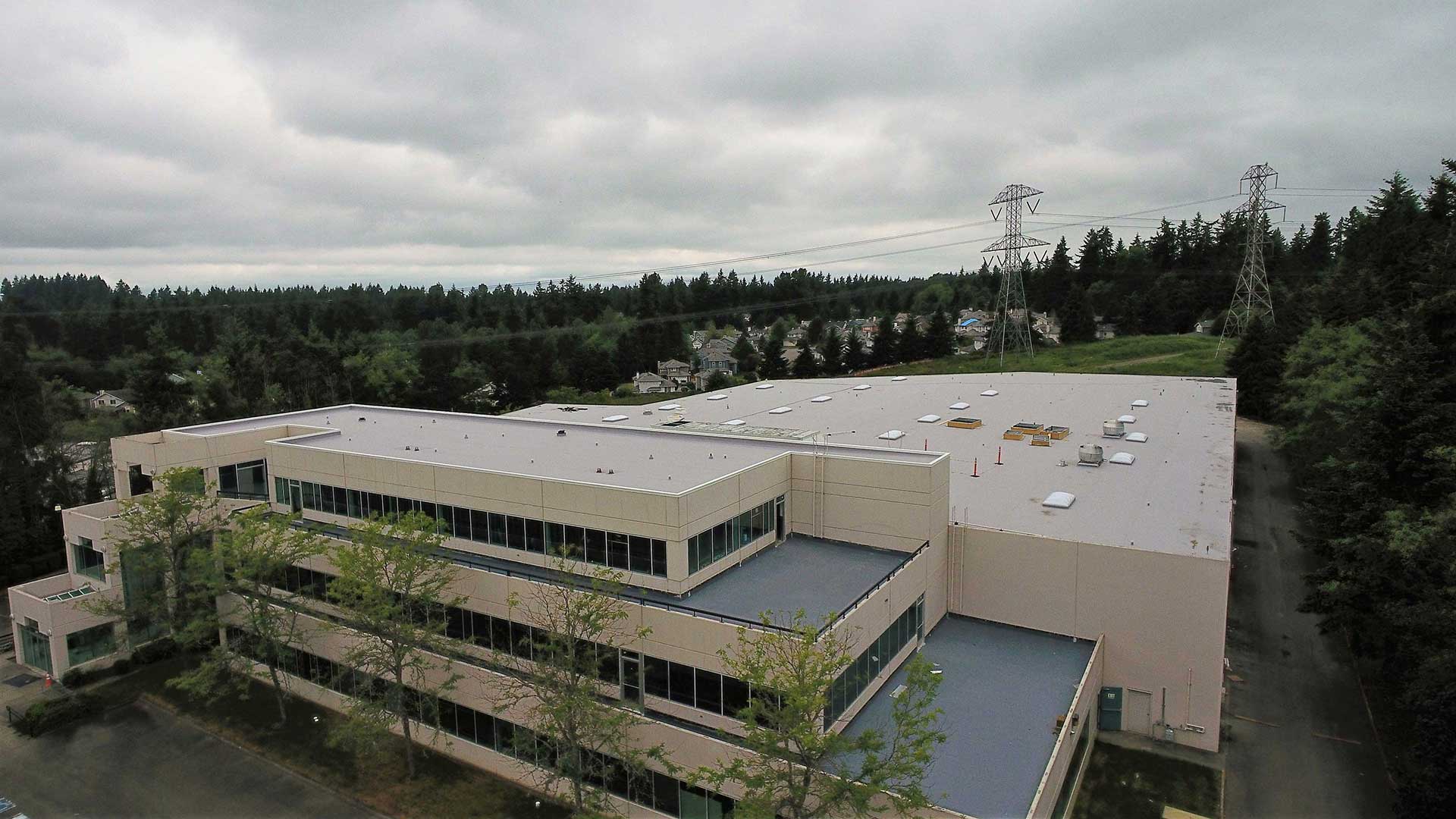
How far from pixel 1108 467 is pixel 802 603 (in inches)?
704

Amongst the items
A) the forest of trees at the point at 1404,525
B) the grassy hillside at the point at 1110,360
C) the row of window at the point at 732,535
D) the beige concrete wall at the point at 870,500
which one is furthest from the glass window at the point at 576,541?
the grassy hillside at the point at 1110,360

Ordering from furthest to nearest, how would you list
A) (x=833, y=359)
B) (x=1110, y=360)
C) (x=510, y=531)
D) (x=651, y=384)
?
(x=651, y=384) → (x=833, y=359) → (x=1110, y=360) → (x=510, y=531)

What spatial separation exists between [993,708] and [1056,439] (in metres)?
19.3

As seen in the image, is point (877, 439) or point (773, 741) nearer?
point (773, 741)

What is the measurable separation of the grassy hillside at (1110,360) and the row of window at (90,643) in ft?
206

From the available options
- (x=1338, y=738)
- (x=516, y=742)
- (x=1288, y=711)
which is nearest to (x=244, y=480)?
(x=516, y=742)

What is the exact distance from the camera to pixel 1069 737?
57.9 feet

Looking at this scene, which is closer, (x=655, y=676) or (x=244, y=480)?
(x=655, y=676)

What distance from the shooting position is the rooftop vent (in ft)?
83.6

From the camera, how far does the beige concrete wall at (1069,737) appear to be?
1538 centimetres

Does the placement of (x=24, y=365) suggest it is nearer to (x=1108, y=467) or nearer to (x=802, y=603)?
(x=802, y=603)

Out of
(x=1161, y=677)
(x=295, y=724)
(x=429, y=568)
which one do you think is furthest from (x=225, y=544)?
(x=1161, y=677)

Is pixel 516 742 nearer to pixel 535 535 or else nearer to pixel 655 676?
pixel 655 676

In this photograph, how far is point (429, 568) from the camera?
2092 cm
